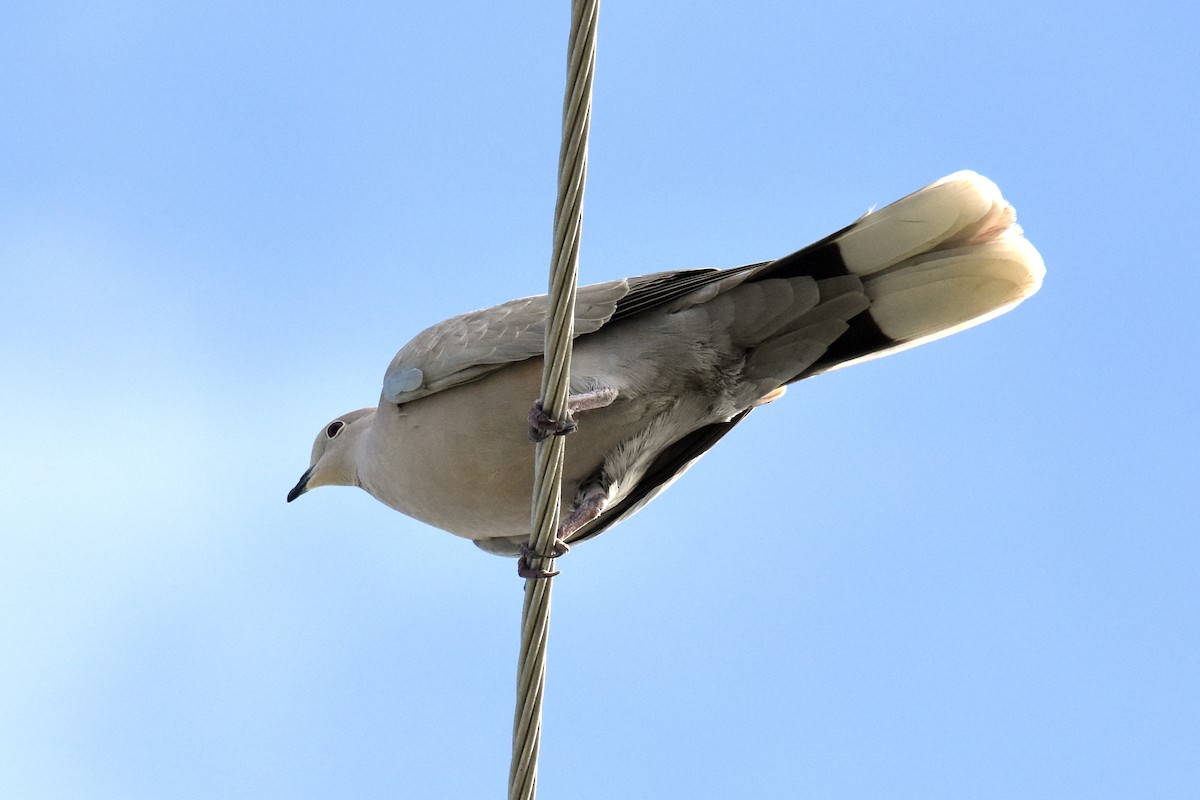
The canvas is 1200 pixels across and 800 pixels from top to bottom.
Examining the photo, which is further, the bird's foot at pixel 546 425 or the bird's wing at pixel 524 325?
the bird's wing at pixel 524 325

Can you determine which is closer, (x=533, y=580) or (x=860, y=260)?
(x=533, y=580)

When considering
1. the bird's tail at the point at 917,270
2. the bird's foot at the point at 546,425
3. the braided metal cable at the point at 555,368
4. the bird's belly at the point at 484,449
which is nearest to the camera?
the braided metal cable at the point at 555,368

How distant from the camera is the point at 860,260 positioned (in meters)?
4.32

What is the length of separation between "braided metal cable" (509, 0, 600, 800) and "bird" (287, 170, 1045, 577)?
1.09 metres

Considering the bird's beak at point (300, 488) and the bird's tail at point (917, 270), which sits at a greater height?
the bird's tail at point (917, 270)

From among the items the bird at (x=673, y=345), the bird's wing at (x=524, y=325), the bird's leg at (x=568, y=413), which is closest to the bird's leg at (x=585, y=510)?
the bird at (x=673, y=345)

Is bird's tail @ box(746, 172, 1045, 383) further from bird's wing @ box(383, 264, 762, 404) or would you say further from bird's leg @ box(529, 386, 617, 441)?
bird's leg @ box(529, 386, 617, 441)

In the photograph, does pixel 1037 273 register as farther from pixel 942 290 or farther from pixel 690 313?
pixel 690 313

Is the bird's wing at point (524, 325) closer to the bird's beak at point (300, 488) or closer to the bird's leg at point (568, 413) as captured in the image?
the bird's leg at point (568, 413)

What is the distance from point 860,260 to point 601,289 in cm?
91

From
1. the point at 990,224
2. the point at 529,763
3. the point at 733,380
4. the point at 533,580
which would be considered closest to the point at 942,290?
the point at 990,224

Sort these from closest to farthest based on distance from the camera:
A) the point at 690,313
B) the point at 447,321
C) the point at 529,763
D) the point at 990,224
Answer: the point at 529,763
the point at 990,224
the point at 690,313
the point at 447,321

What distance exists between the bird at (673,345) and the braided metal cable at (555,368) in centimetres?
109

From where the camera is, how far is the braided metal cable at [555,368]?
266 cm
